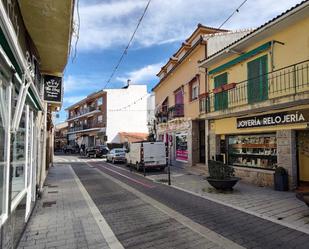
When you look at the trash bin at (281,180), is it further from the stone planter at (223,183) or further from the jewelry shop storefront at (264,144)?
Result: the stone planter at (223,183)

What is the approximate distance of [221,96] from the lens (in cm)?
1574

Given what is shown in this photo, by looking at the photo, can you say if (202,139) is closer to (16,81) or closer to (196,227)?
(196,227)

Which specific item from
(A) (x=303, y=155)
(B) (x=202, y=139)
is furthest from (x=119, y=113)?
(A) (x=303, y=155)

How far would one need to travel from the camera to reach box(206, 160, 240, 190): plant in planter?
10840 millimetres

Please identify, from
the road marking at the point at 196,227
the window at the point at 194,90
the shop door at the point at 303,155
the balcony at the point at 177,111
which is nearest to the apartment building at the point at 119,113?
the balcony at the point at 177,111

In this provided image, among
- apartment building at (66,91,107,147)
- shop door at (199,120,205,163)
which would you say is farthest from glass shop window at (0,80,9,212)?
apartment building at (66,91,107,147)

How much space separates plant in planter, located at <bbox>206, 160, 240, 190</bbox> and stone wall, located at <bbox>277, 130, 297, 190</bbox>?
2.10 metres

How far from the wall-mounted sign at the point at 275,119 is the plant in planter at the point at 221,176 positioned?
2883 millimetres

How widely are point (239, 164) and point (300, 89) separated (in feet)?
17.6

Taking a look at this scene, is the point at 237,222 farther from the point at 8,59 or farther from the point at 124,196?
the point at 8,59

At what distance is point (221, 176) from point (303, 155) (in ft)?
10.7

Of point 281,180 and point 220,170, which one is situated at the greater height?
point 220,170

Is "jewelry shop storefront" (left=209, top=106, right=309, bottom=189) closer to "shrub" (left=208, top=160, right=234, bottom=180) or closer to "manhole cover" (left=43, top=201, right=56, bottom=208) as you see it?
"shrub" (left=208, top=160, right=234, bottom=180)

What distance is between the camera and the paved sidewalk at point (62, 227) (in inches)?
219
